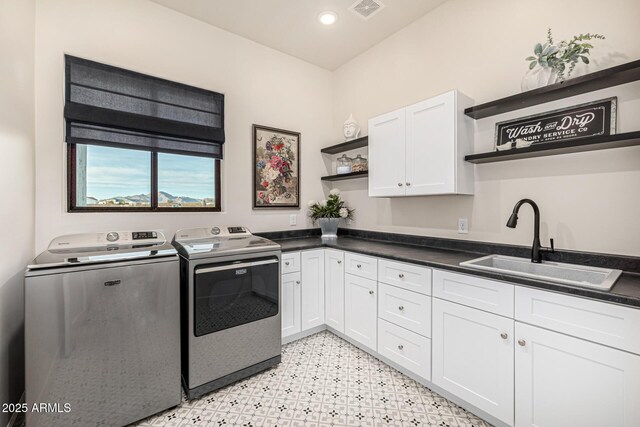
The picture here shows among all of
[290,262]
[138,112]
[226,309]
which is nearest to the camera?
[226,309]

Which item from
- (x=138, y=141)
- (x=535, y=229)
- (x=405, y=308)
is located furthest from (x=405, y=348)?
(x=138, y=141)

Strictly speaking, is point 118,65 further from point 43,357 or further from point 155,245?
point 43,357

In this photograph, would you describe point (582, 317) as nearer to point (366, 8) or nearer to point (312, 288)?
point (312, 288)

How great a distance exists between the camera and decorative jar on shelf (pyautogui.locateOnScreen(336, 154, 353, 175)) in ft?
10.4

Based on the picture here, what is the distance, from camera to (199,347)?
1872 mm

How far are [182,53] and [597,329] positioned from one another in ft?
11.1

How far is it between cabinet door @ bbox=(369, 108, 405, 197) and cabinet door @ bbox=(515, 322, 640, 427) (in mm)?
1388

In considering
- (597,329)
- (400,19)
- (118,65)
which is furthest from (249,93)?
(597,329)

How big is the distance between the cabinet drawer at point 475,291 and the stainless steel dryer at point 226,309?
1198 mm

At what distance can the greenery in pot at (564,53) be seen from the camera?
163 centimetres

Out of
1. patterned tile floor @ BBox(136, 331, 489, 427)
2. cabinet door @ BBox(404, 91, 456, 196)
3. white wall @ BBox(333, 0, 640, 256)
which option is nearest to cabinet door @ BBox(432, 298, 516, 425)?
patterned tile floor @ BBox(136, 331, 489, 427)

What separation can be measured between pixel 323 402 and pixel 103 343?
1356 mm

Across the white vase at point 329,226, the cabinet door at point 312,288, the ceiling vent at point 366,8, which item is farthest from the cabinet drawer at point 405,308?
the ceiling vent at point 366,8

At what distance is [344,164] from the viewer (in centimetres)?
328
